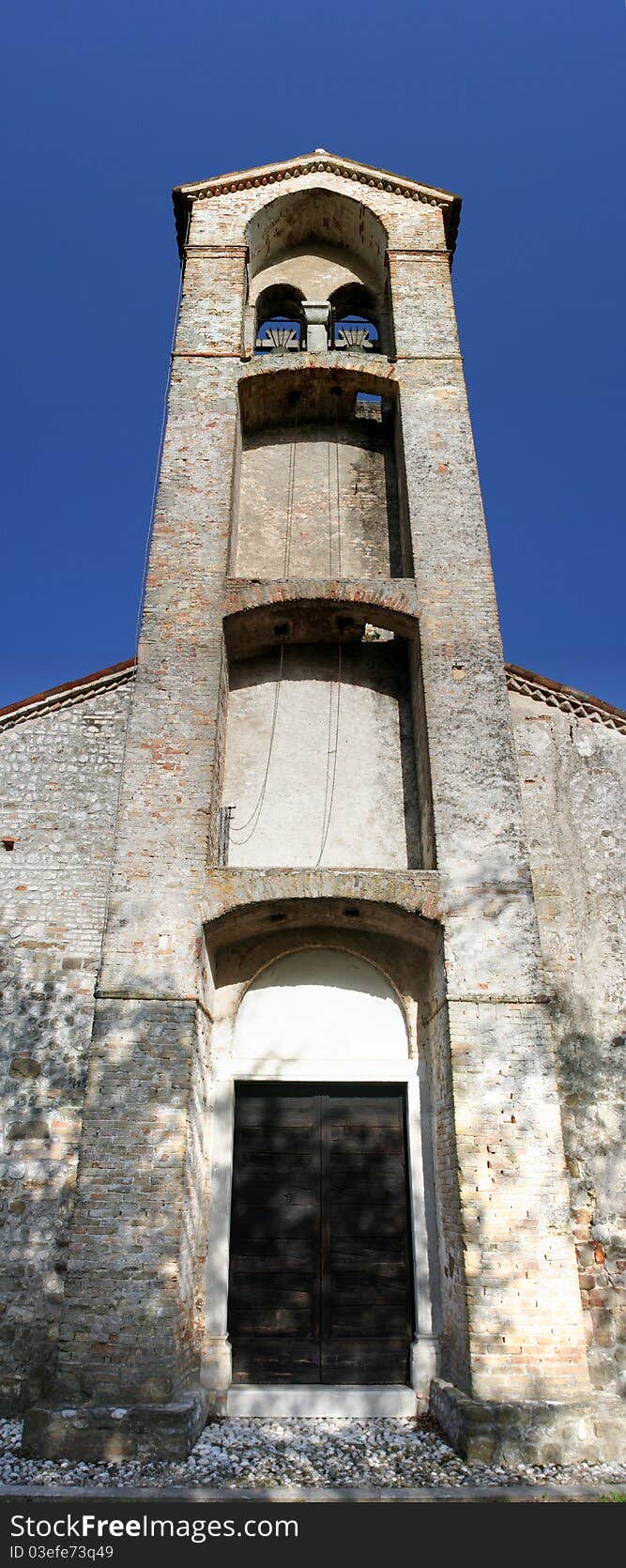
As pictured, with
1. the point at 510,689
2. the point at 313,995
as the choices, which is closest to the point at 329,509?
the point at 510,689

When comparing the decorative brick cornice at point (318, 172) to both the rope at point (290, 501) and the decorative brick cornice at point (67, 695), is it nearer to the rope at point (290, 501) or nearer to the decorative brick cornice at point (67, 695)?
the rope at point (290, 501)

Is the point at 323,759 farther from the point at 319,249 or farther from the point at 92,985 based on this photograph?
the point at 319,249

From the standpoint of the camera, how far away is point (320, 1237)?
312 inches

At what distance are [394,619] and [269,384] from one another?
3.90 m

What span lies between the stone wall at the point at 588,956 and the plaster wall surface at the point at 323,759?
131 centimetres

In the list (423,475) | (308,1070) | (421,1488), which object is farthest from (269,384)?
(421,1488)

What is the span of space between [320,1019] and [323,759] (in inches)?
102

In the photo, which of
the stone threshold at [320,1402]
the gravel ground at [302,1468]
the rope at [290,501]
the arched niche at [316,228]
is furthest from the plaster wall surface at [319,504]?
the gravel ground at [302,1468]

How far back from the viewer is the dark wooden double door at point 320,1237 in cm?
762

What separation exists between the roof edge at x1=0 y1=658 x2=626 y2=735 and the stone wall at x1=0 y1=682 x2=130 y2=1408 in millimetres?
72

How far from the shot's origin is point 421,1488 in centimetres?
562

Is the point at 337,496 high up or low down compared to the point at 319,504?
up

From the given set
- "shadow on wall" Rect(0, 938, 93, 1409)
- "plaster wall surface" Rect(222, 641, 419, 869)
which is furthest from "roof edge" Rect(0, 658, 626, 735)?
"shadow on wall" Rect(0, 938, 93, 1409)

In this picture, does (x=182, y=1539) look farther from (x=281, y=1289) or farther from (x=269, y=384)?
(x=269, y=384)
